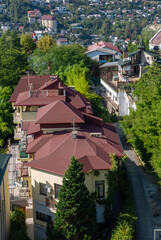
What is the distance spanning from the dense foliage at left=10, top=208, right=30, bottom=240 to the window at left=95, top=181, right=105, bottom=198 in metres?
5.09

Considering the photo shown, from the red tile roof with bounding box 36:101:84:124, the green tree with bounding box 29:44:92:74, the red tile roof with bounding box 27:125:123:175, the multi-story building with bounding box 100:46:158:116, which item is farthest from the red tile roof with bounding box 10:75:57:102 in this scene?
the red tile roof with bounding box 27:125:123:175

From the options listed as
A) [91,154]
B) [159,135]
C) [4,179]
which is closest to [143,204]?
[159,135]

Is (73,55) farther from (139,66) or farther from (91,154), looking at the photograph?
(91,154)

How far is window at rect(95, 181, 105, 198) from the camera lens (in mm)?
25000

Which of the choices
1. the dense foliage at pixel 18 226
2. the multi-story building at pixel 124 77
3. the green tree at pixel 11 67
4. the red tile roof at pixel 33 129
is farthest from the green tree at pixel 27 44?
the dense foliage at pixel 18 226

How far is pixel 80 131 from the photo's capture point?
92.7 ft

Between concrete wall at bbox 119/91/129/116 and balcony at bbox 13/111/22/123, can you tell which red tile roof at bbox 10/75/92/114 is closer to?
balcony at bbox 13/111/22/123

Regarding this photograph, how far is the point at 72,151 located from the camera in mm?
25375

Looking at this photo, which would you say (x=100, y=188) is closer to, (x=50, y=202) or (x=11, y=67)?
(x=50, y=202)

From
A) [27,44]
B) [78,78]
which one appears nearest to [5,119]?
[78,78]

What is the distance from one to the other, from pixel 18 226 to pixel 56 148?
5.45 meters

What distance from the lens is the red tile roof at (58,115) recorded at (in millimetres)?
28219

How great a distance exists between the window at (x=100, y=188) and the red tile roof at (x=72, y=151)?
122 centimetres

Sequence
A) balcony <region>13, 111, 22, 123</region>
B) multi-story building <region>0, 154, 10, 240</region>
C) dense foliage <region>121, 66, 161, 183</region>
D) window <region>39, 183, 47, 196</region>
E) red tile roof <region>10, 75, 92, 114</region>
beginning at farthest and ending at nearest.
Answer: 1. balcony <region>13, 111, 22, 123</region>
2. red tile roof <region>10, 75, 92, 114</region>
3. dense foliage <region>121, 66, 161, 183</region>
4. window <region>39, 183, 47, 196</region>
5. multi-story building <region>0, 154, 10, 240</region>
